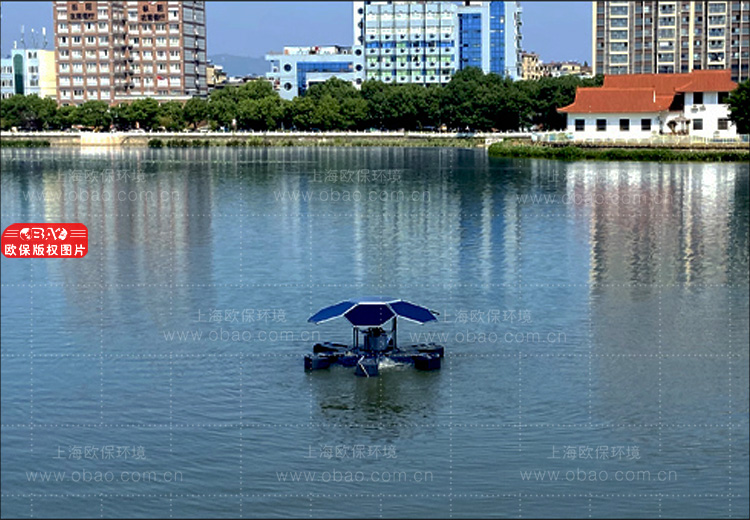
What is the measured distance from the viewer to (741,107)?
2972 inches

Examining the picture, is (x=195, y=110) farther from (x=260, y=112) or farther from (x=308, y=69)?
(x=308, y=69)

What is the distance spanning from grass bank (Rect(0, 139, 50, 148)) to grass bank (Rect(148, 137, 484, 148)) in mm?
12873

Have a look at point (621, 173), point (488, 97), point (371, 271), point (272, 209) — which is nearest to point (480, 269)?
point (371, 271)

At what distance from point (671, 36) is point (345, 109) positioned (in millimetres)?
33966

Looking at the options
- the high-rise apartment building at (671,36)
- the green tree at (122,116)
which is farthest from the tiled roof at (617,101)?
the green tree at (122,116)

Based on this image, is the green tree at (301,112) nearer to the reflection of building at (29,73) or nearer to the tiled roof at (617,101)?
the reflection of building at (29,73)

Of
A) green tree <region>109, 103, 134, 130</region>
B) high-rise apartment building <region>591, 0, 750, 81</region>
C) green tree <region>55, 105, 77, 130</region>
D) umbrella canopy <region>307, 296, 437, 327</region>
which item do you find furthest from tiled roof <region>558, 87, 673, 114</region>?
green tree <region>55, 105, 77, 130</region>

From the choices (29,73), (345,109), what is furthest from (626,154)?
(29,73)

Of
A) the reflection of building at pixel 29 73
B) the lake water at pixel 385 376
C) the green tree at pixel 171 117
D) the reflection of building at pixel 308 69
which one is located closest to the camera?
the lake water at pixel 385 376

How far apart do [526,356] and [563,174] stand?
148 ft
